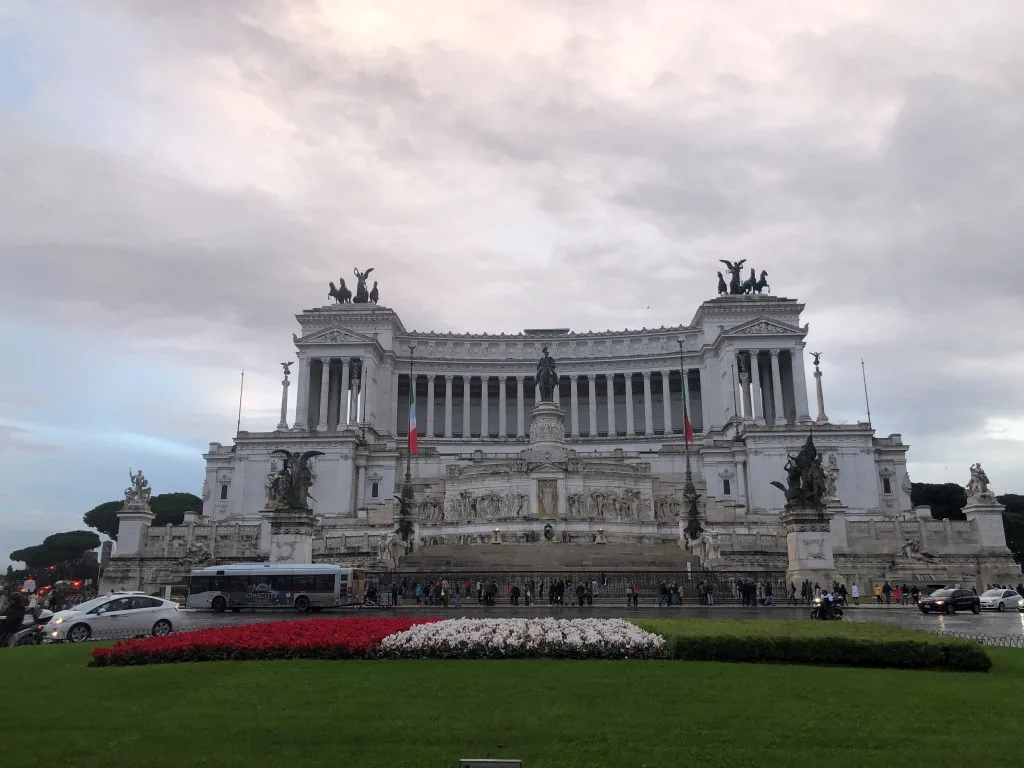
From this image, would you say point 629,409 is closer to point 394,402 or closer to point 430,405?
point 430,405

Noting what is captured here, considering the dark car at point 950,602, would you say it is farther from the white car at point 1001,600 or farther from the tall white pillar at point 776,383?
the tall white pillar at point 776,383

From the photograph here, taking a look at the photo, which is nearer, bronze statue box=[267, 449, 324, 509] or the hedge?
the hedge

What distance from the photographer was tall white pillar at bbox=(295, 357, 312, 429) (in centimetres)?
9319

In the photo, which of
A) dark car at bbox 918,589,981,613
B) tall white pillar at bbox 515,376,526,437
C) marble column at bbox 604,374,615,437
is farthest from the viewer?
tall white pillar at bbox 515,376,526,437

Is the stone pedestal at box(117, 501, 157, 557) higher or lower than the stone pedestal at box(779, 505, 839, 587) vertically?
higher

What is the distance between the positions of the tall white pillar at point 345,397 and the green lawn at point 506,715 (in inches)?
3135

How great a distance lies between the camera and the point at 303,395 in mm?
94375

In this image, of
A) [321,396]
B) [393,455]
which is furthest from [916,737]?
[321,396]

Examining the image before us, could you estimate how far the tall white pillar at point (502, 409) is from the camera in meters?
107

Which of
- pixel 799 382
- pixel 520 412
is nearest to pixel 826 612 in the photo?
pixel 799 382

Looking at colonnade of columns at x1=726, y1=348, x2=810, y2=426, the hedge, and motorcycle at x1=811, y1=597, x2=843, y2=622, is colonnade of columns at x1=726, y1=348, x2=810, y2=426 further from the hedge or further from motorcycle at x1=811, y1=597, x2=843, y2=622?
the hedge

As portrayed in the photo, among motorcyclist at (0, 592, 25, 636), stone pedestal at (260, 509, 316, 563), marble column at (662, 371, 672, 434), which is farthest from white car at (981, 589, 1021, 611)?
marble column at (662, 371, 672, 434)

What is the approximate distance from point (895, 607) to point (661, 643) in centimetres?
2814

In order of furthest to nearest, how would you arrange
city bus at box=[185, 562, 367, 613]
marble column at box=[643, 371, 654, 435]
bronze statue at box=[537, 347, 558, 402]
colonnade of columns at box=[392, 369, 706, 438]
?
colonnade of columns at box=[392, 369, 706, 438]
marble column at box=[643, 371, 654, 435]
bronze statue at box=[537, 347, 558, 402]
city bus at box=[185, 562, 367, 613]
